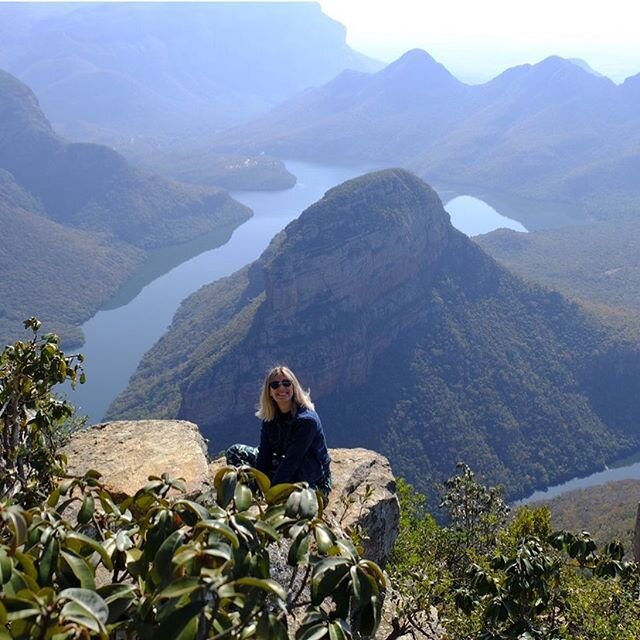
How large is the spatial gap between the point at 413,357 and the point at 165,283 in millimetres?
64242

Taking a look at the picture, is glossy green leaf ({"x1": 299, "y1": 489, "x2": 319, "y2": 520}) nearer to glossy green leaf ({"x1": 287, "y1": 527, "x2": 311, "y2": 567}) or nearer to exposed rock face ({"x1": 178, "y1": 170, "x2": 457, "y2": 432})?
glossy green leaf ({"x1": 287, "y1": 527, "x2": 311, "y2": 567})

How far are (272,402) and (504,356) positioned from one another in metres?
58.4

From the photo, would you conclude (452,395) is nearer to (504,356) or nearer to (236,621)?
(504,356)

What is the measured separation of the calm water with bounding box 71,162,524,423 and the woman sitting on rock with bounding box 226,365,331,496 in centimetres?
4623

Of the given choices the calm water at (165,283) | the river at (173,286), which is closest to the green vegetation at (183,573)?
the calm water at (165,283)

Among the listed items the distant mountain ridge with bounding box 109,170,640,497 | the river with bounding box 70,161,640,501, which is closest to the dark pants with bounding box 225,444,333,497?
the distant mountain ridge with bounding box 109,170,640,497

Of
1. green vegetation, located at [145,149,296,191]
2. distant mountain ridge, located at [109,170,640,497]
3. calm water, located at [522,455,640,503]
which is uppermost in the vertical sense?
green vegetation, located at [145,149,296,191]

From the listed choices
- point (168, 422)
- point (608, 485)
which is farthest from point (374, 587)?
point (608, 485)

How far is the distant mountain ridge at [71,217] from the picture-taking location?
92.2 m

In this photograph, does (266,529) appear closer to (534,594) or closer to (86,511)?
(86,511)

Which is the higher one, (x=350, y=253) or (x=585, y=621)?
(x=350, y=253)

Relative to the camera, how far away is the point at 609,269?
93.3m

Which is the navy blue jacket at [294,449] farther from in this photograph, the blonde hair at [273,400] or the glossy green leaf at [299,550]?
the glossy green leaf at [299,550]

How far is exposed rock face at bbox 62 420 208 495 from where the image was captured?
278 inches
